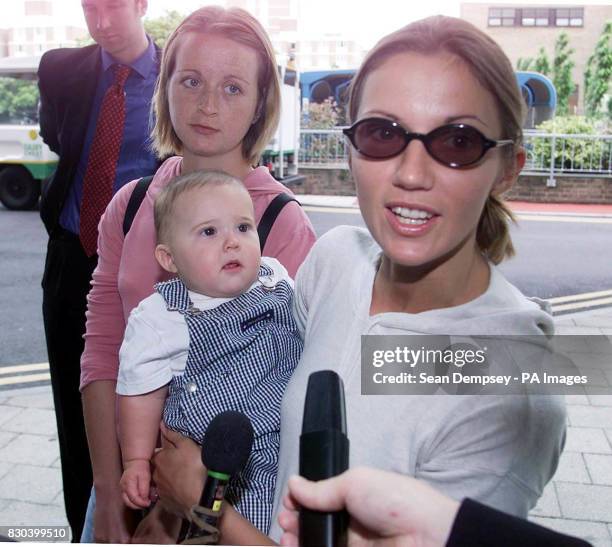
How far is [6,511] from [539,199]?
116cm

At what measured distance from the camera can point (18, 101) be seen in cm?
158

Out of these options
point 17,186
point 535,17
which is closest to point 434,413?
point 535,17

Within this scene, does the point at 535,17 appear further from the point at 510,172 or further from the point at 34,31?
the point at 34,31

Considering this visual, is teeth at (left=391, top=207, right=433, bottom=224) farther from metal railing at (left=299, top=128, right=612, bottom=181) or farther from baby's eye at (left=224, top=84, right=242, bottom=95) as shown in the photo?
baby's eye at (left=224, top=84, right=242, bottom=95)

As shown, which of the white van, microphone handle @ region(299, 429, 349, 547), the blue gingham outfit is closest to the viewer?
microphone handle @ region(299, 429, 349, 547)

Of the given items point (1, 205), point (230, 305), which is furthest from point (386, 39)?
point (1, 205)

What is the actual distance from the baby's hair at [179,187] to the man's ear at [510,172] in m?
0.34

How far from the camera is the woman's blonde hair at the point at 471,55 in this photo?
2.75 ft

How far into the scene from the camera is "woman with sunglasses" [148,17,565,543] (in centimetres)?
82

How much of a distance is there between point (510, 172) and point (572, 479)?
67cm

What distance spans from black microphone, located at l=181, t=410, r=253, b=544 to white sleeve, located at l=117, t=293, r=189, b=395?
156mm

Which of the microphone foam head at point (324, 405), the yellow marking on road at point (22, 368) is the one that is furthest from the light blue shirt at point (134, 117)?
the yellow marking on road at point (22, 368)

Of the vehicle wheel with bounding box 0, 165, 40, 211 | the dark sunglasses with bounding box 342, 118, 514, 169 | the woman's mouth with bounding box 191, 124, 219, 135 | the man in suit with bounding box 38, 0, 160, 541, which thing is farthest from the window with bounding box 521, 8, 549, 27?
the vehicle wheel with bounding box 0, 165, 40, 211

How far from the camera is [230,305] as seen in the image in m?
1.03
